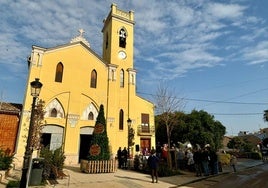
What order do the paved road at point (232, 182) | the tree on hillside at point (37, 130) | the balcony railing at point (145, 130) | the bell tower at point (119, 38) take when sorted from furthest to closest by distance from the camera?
the bell tower at point (119, 38) → the balcony railing at point (145, 130) → the tree on hillside at point (37, 130) → the paved road at point (232, 182)

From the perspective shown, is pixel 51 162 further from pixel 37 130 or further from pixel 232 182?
pixel 232 182

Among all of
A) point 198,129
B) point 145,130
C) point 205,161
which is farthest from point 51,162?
point 198,129

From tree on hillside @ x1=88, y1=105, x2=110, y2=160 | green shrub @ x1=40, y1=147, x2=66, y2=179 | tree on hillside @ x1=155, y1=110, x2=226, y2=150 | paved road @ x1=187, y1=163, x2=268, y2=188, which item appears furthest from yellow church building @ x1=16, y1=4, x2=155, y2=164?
tree on hillside @ x1=155, y1=110, x2=226, y2=150

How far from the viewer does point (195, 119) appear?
36781 mm

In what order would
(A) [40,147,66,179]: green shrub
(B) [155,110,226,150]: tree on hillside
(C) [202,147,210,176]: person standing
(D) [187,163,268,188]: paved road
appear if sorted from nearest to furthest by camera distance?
(A) [40,147,66,179]: green shrub
(D) [187,163,268,188]: paved road
(C) [202,147,210,176]: person standing
(B) [155,110,226,150]: tree on hillside

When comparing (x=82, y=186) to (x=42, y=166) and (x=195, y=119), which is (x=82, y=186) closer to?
(x=42, y=166)

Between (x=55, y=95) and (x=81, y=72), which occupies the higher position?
(x=81, y=72)

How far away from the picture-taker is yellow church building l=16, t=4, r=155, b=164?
20531mm

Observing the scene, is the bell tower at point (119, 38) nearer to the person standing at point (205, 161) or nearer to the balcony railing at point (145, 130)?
the balcony railing at point (145, 130)

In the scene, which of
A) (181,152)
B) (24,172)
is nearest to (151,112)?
(181,152)

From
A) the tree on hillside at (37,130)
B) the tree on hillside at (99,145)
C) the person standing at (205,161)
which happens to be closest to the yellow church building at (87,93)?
the tree on hillside at (37,130)

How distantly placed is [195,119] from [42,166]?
30.2 metres

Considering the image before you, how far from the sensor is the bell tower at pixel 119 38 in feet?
88.2

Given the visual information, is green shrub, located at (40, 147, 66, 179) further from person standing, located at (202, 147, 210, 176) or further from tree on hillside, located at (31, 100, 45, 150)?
person standing, located at (202, 147, 210, 176)
